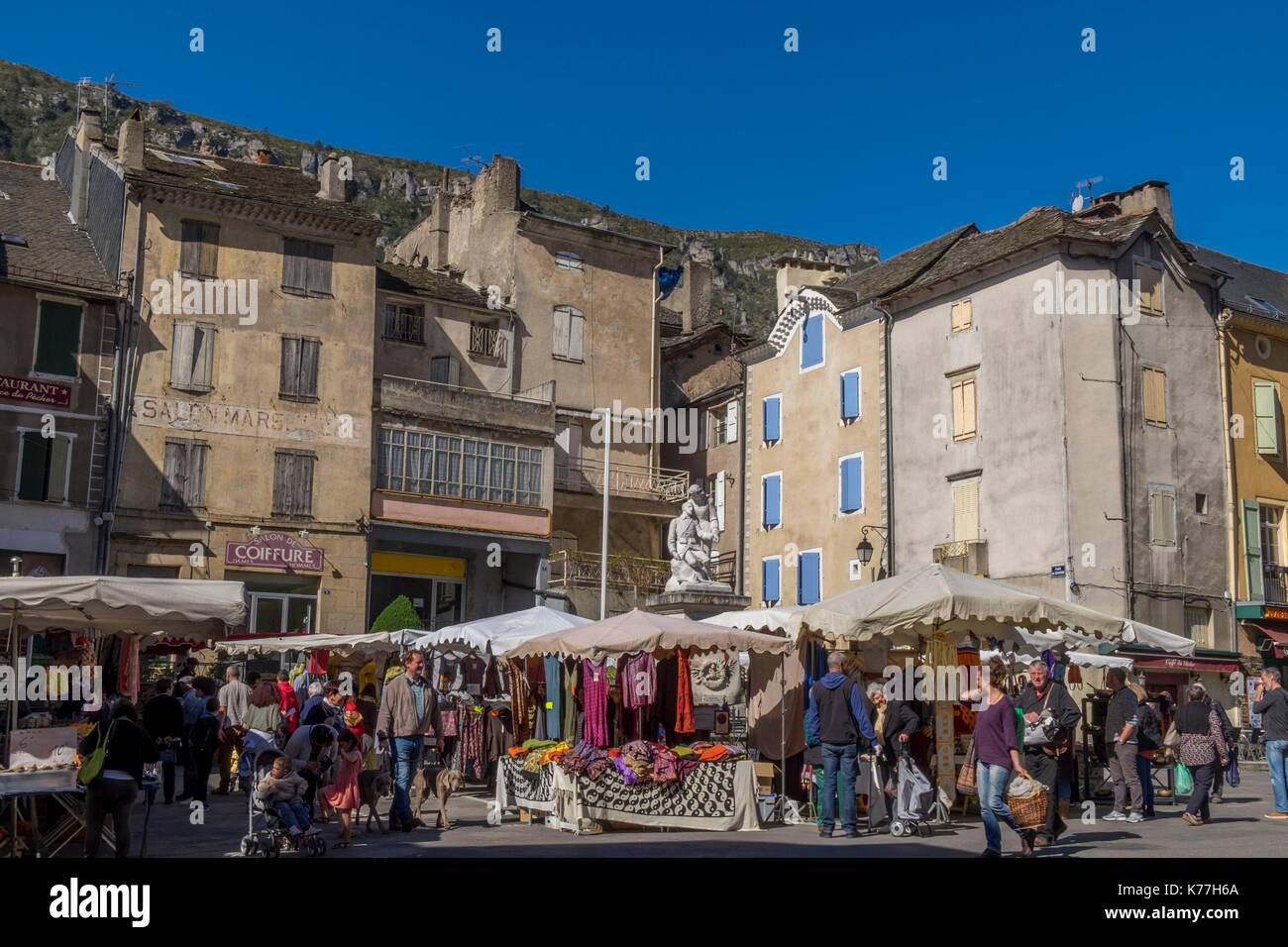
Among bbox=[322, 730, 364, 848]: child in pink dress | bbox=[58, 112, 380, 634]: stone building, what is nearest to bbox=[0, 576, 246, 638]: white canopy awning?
bbox=[322, 730, 364, 848]: child in pink dress

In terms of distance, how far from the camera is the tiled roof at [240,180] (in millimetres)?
34719

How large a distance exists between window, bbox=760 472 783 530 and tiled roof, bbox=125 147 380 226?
13799 millimetres

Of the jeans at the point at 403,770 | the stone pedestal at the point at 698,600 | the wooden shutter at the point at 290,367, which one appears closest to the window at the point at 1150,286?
the stone pedestal at the point at 698,600

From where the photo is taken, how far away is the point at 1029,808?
37.7 ft

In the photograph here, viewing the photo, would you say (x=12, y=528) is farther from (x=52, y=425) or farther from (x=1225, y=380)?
(x=1225, y=380)

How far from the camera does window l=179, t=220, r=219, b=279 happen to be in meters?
34.6

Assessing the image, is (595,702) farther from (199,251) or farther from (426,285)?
(426,285)

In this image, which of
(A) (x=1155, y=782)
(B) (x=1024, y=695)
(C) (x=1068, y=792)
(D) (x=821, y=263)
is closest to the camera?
(B) (x=1024, y=695)

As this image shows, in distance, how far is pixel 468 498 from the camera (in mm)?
36812

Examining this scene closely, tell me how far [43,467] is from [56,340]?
326cm

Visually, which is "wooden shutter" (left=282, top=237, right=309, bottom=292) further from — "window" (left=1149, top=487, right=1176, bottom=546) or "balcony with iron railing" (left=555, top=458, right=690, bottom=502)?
"window" (left=1149, top=487, right=1176, bottom=546)

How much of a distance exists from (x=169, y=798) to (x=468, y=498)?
1890 centimetres

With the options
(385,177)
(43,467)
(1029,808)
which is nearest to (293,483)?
(43,467)
